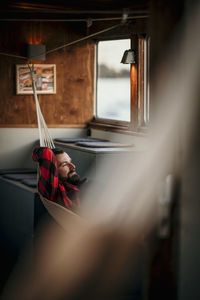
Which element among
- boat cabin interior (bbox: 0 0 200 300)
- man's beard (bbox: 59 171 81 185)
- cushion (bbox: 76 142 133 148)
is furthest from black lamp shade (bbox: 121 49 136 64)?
man's beard (bbox: 59 171 81 185)

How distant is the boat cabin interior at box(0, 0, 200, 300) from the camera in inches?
37.8

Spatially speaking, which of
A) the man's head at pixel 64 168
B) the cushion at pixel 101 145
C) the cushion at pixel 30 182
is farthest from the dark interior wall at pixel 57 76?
the man's head at pixel 64 168

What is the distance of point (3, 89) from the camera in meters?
5.20

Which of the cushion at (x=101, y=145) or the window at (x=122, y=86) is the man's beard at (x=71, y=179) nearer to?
the cushion at (x=101, y=145)

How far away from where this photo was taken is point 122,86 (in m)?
4.92

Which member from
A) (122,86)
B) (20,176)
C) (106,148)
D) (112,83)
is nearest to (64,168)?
(106,148)

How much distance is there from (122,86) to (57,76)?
0.86m

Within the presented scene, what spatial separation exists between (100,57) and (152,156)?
14.6 ft

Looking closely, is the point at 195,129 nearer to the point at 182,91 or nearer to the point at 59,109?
the point at 182,91

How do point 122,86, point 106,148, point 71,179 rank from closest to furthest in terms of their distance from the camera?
1. point 71,179
2. point 106,148
3. point 122,86

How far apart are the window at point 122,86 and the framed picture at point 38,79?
54 centimetres

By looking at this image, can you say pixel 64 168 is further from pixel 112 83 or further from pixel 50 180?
pixel 112 83

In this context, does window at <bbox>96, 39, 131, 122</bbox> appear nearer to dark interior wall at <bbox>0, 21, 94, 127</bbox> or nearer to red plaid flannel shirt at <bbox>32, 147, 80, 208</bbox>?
dark interior wall at <bbox>0, 21, 94, 127</bbox>

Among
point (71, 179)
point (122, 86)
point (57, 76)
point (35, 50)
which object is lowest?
point (71, 179)
